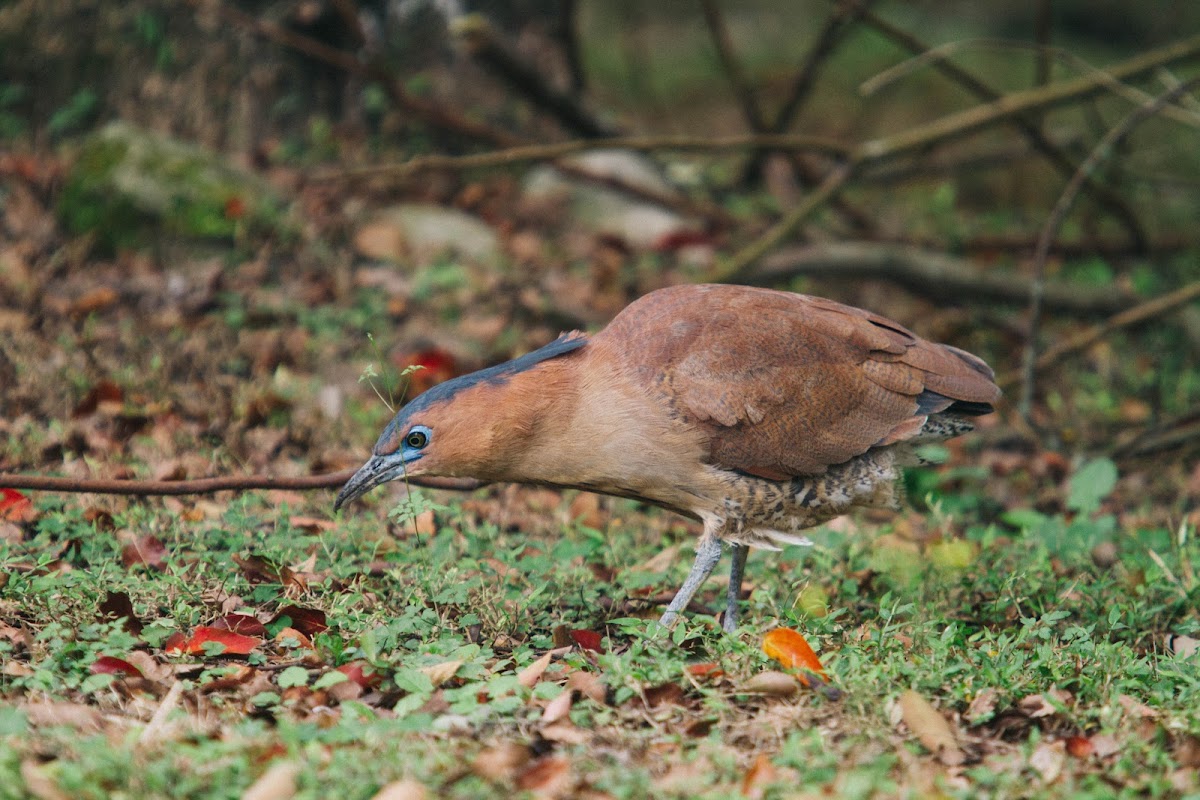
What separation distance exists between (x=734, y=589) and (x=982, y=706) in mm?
1115

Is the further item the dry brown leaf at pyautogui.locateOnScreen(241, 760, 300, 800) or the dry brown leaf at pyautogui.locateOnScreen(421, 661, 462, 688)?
the dry brown leaf at pyautogui.locateOnScreen(421, 661, 462, 688)

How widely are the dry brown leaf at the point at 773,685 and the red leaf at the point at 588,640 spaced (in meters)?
0.60

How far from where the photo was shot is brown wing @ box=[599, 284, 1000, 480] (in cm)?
430

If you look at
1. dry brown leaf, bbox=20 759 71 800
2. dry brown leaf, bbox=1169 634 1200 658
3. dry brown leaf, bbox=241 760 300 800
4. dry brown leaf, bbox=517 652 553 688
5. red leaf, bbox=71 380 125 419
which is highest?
red leaf, bbox=71 380 125 419

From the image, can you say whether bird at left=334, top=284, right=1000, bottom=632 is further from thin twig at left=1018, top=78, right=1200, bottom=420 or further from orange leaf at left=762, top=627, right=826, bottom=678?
thin twig at left=1018, top=78, right=1200, bottom=420

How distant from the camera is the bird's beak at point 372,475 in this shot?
14.0ft

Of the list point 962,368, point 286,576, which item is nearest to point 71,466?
point 286,576

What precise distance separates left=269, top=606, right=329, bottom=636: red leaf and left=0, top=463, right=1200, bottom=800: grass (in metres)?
0.07

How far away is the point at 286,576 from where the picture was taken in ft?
13.9

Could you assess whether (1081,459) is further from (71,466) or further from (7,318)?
(7,318)

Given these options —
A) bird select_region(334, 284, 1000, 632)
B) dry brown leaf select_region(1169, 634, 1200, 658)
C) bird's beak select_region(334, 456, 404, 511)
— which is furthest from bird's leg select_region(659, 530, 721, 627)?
dry brown leaf select_region(1169, 634, 1200, 658)

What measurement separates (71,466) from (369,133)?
14.9 ft

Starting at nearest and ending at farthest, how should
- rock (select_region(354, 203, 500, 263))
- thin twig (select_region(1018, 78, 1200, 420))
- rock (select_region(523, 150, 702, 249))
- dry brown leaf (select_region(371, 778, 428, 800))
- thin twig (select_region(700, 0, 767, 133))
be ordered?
dry brown leaf (select_region(371, 778, 428, 800)) → thin twig (select_region(1018, 78, 1200, 420)) → rock (select_region(354, 203, 500, 263)) → thin twig (select_region(700, 0, 767, 133)) → rock (select_region(523, 150, 702, 249))

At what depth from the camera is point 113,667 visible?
3.47m
